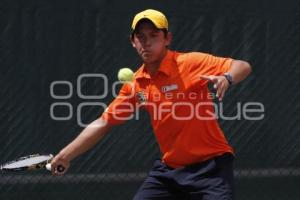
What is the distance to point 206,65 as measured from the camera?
3941 mm

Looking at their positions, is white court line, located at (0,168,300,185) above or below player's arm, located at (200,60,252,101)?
below

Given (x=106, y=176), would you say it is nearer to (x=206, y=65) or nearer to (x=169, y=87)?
(x=169, y=87)

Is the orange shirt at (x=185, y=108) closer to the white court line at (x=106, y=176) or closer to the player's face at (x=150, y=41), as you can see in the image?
the player's face at (x=150, y=41)

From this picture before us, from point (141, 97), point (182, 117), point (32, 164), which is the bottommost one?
point (32, 164)

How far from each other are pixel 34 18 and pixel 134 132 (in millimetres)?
1195

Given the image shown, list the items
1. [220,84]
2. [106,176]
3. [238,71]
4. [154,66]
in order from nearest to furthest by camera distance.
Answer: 1. [220,84]
2. [238,71]
3. [154,66]
4. [106,176]

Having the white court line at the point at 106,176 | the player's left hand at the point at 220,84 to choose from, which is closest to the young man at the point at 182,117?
the player's left hand at the point at 220,84

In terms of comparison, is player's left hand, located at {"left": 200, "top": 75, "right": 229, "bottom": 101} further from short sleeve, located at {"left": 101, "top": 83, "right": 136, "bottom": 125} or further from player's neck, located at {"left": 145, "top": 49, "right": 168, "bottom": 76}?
short sleeve, located at {"left": 101, "top": 83, "right": 136, "bottom": 125}

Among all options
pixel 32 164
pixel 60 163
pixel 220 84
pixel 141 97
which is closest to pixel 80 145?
pixel 60 163

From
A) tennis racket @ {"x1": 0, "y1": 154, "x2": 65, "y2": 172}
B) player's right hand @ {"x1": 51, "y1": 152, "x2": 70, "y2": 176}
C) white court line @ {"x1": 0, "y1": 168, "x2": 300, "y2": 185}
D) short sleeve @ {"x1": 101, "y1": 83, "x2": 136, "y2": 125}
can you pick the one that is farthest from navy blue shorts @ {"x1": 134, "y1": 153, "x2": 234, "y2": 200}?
white court line @ {"x1": 0, "y1": 168, "x2": 300, "y2": 185}

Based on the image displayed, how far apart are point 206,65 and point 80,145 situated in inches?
34.7

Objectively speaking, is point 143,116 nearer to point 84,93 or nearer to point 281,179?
point 84,93

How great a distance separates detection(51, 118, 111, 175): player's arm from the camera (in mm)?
4059

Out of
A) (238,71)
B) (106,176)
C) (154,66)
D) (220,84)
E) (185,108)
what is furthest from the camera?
(106,176)
